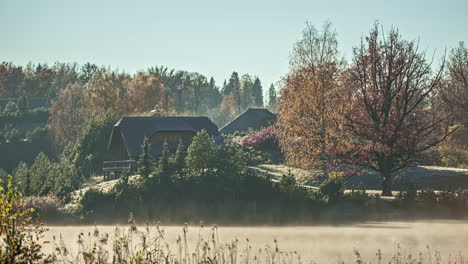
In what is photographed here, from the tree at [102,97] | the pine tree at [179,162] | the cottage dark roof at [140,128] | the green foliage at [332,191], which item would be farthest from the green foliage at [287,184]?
the tree at [102,97]

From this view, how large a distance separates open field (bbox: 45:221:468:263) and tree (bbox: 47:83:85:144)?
5027 cm

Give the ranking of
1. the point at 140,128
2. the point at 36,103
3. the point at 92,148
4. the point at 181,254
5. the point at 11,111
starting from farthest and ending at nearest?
the point at 36,103 < the point at 11,111 < the point at 92,148 < the point at 140,128 < the point at 181,254

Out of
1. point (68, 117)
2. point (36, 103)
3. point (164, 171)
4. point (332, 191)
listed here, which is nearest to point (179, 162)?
point (164, 171)

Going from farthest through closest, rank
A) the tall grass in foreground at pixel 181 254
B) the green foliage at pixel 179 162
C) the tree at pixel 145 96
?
the tree at pixel 145 96 → the green foliage at pixel 179 162 → the tall grass in foreground at pixel 181 254

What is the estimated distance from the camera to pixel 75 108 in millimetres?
79625

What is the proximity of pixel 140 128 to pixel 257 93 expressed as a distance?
10971 cm

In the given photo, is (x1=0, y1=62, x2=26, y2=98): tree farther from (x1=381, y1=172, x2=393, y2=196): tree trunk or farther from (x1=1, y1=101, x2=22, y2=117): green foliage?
(x1=381, y1=172, x2=393, y2=196): tree trunk

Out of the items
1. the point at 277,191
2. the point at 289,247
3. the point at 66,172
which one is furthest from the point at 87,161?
the point at 289,247

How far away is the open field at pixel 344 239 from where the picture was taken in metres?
17.7

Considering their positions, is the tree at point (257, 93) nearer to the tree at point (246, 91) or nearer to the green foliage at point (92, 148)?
the tree at point (246, 91)

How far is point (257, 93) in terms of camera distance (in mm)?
160250

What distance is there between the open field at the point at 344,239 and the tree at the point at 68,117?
50.3m

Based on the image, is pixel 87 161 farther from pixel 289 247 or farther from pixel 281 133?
pixel 289 247

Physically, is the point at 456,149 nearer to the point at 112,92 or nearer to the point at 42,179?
the point at 42,179
